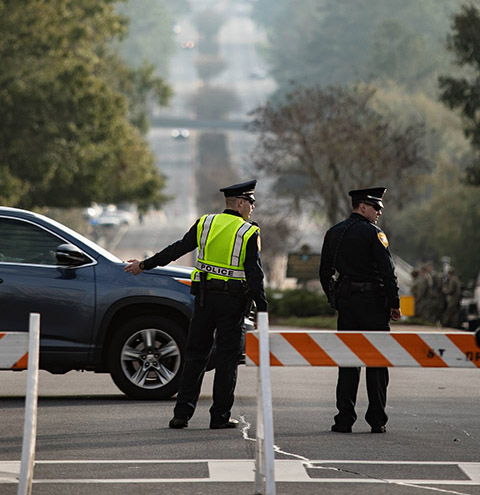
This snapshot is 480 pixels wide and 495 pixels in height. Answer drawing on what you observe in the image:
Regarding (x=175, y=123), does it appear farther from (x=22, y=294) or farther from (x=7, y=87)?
(x=22, y=294)

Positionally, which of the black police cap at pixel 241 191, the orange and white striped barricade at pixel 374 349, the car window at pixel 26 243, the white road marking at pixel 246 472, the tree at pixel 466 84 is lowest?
the white road marking at pixel 246 472

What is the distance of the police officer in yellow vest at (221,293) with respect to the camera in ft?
33.7

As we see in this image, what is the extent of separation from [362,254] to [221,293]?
3.59 ft

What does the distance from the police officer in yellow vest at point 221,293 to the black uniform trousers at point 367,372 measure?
763 mm

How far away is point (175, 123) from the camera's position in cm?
16425

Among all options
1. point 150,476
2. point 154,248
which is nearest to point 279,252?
point 154,248

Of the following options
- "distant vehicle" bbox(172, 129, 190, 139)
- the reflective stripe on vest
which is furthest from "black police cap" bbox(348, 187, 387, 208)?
"distant vehicle" bbox(172, 129, 190, 139)

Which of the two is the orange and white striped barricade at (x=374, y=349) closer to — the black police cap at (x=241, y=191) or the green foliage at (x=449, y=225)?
the black police cap at (x=241, y=191)

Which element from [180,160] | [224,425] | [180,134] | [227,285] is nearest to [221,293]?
[227,285]

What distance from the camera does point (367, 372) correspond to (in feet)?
34.1

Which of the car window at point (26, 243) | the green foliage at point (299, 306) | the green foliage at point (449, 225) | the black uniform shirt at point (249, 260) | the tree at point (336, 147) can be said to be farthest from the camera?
the green foliage at point (449, 225)

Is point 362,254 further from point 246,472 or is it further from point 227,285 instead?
point 246,472

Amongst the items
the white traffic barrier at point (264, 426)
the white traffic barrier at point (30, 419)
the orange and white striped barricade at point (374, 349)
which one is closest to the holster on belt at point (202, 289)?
the orange and white striped barricade at point (374, 349)

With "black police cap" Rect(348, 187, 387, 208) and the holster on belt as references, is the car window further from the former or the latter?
"black police cap" Rect(348, 187, 387, 208)
